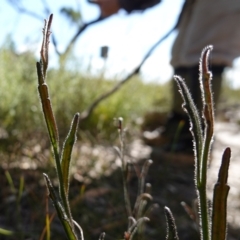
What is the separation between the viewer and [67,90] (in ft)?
6.68

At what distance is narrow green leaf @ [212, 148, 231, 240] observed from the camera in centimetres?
36

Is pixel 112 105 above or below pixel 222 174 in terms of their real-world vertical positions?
above

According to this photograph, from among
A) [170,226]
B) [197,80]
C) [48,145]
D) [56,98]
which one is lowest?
[170,226]

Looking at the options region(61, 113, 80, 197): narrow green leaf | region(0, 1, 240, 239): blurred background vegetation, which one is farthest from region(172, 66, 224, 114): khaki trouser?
region(61, 113, 80, 197): narrow green leaf

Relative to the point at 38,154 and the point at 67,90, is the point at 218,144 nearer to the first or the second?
the point at 67,90

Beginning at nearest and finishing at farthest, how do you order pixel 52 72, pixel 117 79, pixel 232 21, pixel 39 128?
1. pixel 39 128
2. pixel 52 72
3. pixel 232 21
4. pixel 117 79

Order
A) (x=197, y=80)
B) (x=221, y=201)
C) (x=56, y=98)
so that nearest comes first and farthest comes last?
1. (x=221, y=201)
2. (x=56, y=98)
3. (x=197, y=80)

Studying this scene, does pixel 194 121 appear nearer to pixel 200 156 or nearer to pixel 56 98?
pixel 200 156

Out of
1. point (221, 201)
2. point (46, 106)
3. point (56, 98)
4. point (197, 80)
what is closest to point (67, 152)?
point (46, 106)

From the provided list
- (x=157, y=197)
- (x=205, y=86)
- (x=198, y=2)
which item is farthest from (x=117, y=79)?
(x=205, y=86)

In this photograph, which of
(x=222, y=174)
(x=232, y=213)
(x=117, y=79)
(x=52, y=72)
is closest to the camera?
A: (x=222, y=174)

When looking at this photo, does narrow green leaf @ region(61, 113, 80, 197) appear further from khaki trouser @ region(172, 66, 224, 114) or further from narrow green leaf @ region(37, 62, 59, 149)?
khaki trouser @ region(172, 66, 224, 114)

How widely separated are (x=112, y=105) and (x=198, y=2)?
74 cm

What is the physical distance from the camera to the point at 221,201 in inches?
14.7
